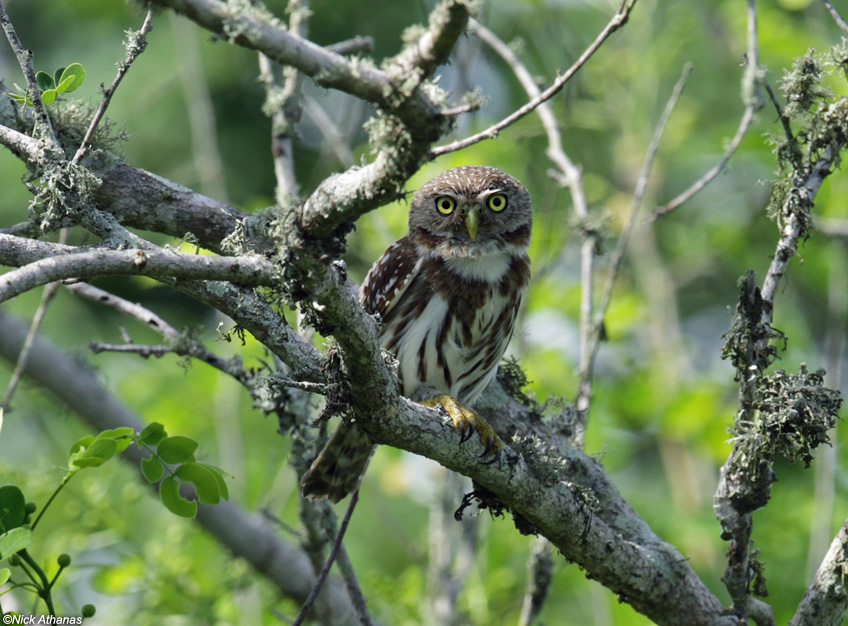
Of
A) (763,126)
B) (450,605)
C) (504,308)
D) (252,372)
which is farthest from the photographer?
(763,126)

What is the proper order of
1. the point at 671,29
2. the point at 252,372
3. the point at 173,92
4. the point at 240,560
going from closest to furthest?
1. the point at 252,372
2. the point at 240,560
3. the point at 671,29
4. the point at 173,92

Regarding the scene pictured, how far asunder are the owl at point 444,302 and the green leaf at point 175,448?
3.86ft

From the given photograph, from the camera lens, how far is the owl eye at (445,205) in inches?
152

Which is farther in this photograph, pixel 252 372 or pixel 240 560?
pixel 240 560

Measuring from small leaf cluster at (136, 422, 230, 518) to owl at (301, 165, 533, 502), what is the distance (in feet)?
3.65

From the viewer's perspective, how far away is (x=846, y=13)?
8.36m

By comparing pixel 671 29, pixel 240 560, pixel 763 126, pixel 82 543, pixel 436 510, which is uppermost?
pixel 671 29

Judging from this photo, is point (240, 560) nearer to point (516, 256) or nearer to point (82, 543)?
point (82, 543)

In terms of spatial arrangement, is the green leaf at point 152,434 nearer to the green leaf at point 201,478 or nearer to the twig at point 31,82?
the green leaf at point 201,478

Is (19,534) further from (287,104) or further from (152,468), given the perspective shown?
(287,104)

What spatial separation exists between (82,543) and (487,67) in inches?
225

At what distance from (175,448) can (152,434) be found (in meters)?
0.08

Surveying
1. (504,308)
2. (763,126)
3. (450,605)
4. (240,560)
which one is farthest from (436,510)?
(763,126)

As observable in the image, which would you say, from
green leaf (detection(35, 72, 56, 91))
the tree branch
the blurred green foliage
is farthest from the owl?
green leaf (detection(35, 72, 56, 91))
